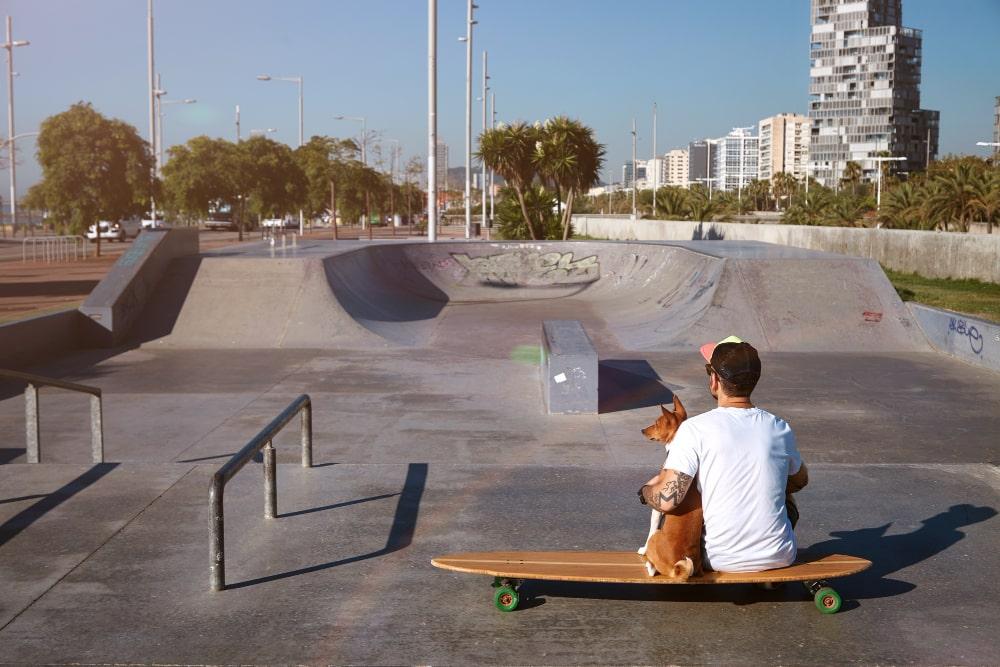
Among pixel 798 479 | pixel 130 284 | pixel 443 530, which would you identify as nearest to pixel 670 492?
pixel 798 479

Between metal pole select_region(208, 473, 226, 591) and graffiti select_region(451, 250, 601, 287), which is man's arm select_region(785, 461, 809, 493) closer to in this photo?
metal pole select_region(208, 473, 226, 591)

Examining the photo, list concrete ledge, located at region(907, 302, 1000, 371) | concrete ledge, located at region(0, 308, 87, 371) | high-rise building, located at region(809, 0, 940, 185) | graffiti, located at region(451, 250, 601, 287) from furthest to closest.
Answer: high-rise building, located at region(809, 0, 940, 185), graffiti, located at region(451, 250, 601, 287), concrete ledge, located at region(0, 308, 87, 371), concrete ledge, located at region(907, 302, 1000, 371)

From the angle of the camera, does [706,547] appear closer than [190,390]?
Yes

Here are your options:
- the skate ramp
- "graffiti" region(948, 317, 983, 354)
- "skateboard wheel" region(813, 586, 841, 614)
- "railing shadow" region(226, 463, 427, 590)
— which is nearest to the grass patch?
the skate ramp

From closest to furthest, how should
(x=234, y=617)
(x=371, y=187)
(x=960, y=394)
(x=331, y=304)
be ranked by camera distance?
(x=234, y=617) → (x=960, y=394) → (x=331, y=304) → (x=371, y=187)

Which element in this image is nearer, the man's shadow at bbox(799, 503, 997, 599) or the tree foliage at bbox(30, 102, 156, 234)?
the man's shadow at bbox(799, 503, 997, 599)

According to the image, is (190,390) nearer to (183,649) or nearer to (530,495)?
(530,495)

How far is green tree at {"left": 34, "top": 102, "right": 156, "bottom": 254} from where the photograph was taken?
35.7 metres

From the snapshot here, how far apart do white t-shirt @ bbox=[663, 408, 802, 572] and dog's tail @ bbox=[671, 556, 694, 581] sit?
131 millimetres

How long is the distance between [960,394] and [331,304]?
30.6 feet

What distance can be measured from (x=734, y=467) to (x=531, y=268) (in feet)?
70.3

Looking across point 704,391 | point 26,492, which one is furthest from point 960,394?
point 26,492

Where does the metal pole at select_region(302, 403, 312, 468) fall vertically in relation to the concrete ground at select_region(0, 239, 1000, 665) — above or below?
above

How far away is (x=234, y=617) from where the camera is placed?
4555 millimetres
